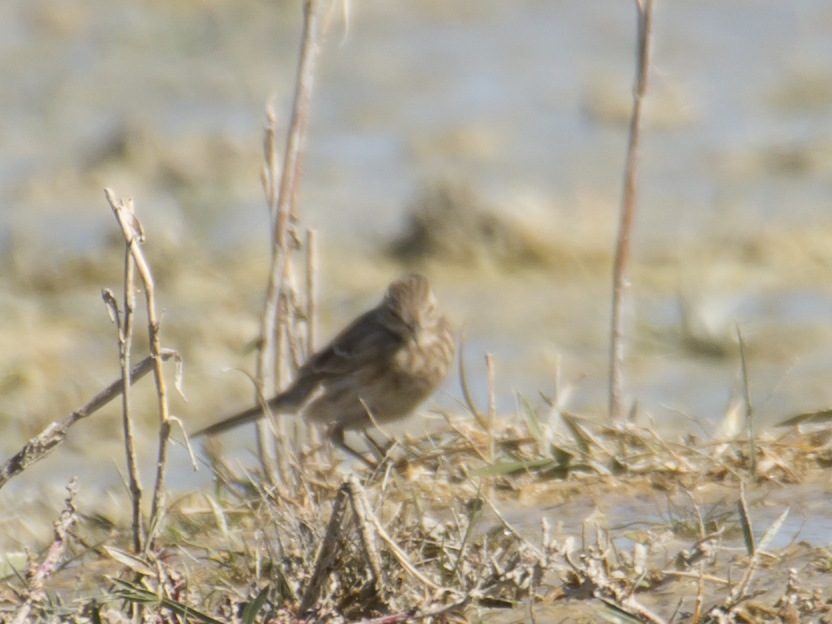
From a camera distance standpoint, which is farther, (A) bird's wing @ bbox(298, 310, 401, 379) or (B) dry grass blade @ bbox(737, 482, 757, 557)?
(A) bird's wing @ bbox(298, 310, 401, 379)

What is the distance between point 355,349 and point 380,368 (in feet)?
0.68

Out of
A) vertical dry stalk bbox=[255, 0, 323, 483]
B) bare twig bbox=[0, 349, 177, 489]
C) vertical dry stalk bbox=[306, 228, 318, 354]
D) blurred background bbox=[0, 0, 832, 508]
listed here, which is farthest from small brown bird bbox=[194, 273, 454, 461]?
bare twig bbox=[0, 349, 177, 489]

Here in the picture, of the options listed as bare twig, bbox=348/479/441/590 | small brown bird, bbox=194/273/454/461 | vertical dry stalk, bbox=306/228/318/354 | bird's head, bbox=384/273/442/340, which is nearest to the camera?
bare twig, bbox=348/479/441/590

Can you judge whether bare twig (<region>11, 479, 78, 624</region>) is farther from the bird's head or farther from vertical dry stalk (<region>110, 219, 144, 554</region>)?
the bird's head

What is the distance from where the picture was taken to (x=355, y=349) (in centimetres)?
696

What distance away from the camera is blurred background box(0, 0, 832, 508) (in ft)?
29.9

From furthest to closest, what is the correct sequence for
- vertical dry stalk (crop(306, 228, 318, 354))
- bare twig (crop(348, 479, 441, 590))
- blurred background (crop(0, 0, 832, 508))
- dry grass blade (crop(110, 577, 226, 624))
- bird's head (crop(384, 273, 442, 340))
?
1. blurred background (crop(0, 0, 832, 508))
2. bird's head (crop(384, 273, 442, 340))
3. vertical dry stalk (crop(306, 228, 318, 354))
4. dry grass blade (crop(110, 577, 226, 624))
5. bare twig (crop(348, 479, 441, 590))

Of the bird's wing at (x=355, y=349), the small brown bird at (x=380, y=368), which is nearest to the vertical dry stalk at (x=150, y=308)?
the small brown bird at (x=380, y=368)

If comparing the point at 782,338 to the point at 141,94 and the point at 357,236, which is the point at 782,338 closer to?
the point at 357,236

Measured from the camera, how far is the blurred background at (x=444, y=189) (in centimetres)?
912

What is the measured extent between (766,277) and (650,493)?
6195 millimetres

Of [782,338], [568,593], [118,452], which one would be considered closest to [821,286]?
[782,338]

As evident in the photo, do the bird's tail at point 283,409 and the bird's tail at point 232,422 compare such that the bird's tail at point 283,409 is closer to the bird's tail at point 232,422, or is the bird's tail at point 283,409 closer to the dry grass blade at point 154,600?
the bird's tail at point 232,422

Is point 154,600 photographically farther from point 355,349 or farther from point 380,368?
point 355,349
